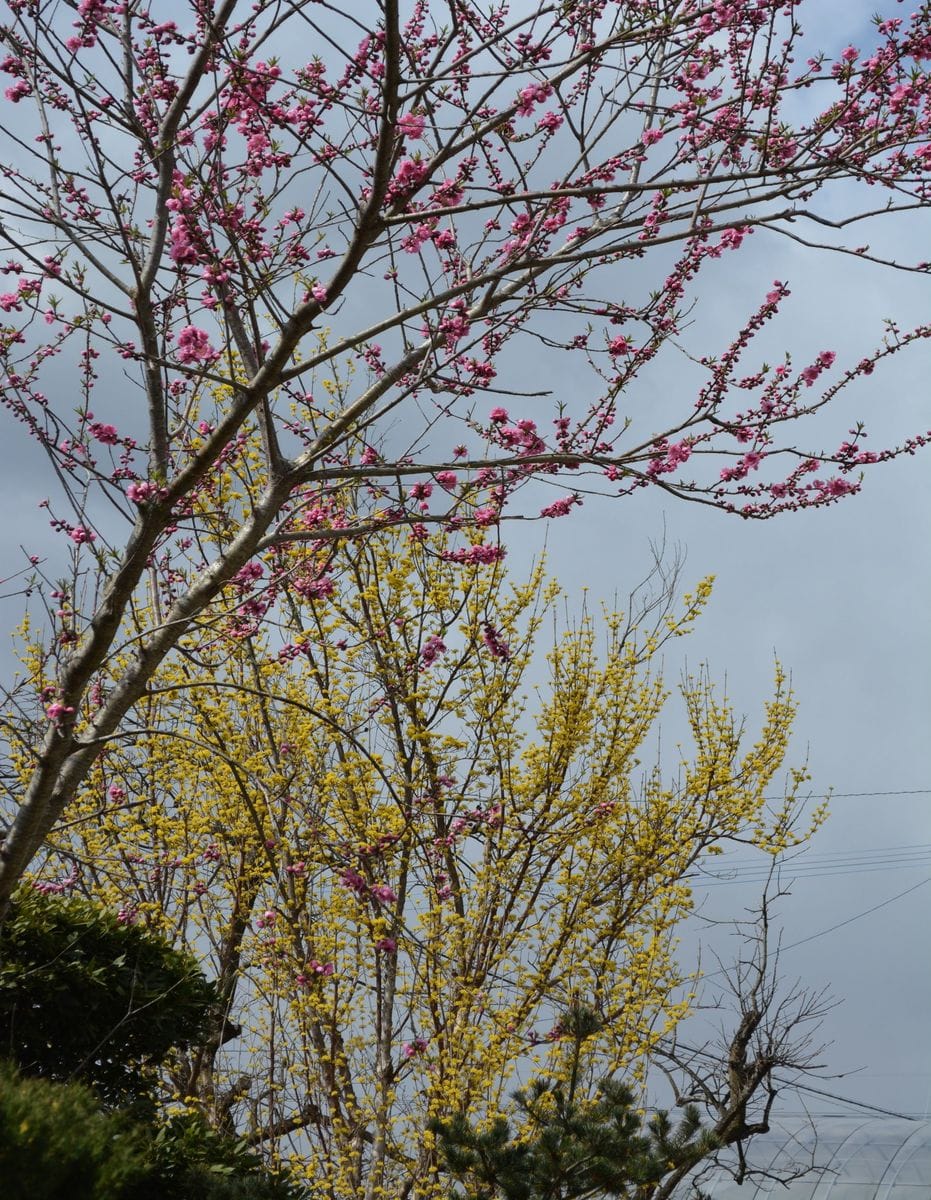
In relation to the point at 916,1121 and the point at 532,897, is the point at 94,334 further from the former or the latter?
the point at 916,1121

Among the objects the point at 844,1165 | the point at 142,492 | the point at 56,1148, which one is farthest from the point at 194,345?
the point at 844,1165

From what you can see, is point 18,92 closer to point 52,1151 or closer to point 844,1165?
point 52,1151

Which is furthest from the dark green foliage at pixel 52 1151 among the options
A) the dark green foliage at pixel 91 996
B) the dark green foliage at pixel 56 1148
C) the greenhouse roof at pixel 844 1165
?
the greenhouse roof at pixel 844 1165

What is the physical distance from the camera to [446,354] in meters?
4.35

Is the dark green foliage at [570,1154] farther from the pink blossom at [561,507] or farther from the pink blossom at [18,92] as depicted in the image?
the pink blossom at [18,92]

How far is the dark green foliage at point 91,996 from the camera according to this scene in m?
5.08

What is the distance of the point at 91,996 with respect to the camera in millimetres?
5227

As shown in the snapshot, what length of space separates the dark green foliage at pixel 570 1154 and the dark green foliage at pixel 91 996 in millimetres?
1434

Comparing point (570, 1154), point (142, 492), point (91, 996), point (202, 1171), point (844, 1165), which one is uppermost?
point (142, 492)

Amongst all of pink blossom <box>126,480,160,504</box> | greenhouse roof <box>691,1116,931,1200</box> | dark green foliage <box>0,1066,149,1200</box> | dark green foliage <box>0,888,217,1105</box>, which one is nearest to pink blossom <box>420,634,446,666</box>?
dark green foliage <box>0,888,217,1105</box>

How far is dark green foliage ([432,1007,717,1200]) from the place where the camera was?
170 inches

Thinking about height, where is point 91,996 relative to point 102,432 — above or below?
below

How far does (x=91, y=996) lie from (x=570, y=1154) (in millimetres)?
2253

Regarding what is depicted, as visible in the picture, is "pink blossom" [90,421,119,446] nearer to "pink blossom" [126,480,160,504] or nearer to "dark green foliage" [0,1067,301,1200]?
"pink blossom" [126,480,160,504]
